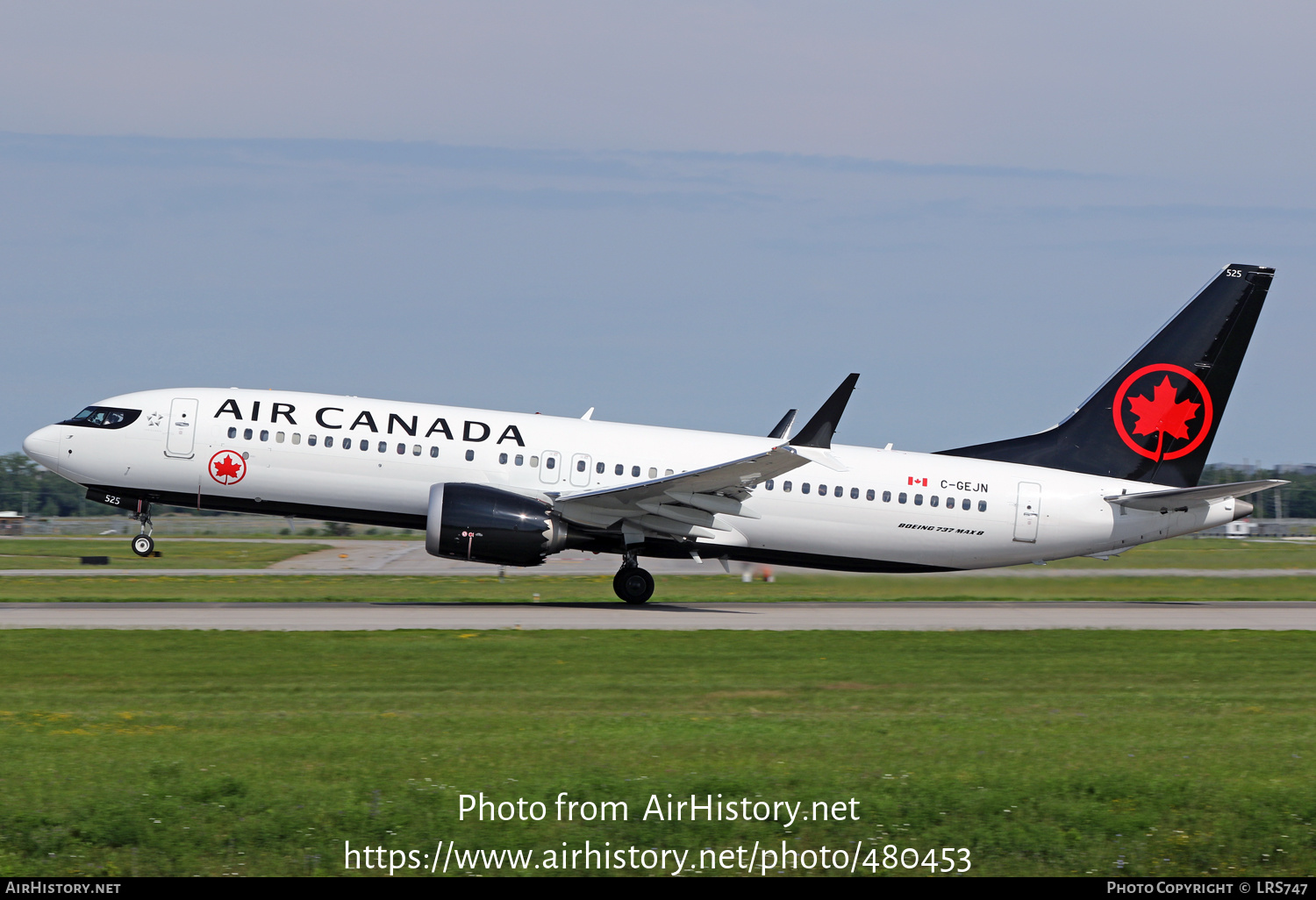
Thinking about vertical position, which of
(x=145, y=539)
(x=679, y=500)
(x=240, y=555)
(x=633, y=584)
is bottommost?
(x=240, y=555)

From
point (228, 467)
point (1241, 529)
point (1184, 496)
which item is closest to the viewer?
point (228, 467)

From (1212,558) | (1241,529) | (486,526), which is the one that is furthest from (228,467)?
(1241,529)

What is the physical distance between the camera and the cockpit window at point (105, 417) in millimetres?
27812

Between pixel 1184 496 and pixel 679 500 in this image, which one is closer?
pixel 679 500

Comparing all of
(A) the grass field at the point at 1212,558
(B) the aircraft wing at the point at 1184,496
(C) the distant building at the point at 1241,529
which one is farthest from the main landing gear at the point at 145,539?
(C) the distant building at the point at 1241,529

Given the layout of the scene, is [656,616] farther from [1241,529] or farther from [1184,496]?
[1241,529]

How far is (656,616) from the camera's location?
25625 mm

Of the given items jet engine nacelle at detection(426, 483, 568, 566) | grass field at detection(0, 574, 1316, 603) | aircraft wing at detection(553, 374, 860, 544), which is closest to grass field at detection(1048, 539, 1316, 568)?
grass field at detection(0, 574, 1316, 603)

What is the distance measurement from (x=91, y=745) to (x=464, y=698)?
438 cm

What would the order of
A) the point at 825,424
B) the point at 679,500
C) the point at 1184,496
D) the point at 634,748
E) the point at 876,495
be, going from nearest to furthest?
the point at 634,748 → the point at 825,424 → the point at 679,500 → the point at 1184,496 → the point at 876,495

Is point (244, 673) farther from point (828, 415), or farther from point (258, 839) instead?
point (828, 415)

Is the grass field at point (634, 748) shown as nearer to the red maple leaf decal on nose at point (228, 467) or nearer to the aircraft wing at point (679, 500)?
the aircraft wing at point (679, 500)

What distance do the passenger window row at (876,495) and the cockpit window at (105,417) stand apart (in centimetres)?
1436

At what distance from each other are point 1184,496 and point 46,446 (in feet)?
84.7
